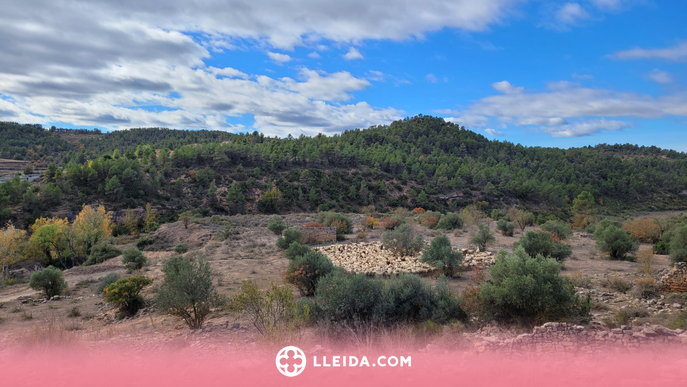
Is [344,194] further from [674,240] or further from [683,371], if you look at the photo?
[683,371]

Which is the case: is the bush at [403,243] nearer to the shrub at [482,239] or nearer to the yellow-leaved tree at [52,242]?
the shrub at [482,239]

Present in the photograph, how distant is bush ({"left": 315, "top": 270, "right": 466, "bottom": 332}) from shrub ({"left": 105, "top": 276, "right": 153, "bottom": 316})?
649 centimetres

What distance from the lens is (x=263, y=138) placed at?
100 meters

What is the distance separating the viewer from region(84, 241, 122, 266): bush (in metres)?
22.8

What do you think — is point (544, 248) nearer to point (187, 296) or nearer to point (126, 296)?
point (187, 296)

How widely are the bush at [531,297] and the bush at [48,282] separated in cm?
1563

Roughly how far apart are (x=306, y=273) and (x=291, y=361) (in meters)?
6.10

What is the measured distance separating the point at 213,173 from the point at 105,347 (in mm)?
52758

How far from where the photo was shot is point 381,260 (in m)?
16.6

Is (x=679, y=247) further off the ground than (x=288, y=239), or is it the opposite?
(x=679, y=247)

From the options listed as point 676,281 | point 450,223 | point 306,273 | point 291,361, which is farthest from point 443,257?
point 450,223

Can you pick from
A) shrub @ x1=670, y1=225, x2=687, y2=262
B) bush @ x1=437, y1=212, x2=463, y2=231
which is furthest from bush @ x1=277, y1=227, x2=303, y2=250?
shrub @ x1=670, y1=225, x2=687, y2=262

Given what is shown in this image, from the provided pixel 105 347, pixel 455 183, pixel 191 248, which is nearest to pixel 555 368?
pixel 105 347

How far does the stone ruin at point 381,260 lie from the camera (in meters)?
14.6
